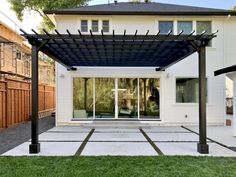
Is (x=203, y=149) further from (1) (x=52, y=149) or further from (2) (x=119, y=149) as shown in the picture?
(1) (x=52, y=149)

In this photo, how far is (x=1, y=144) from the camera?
10930 millimetres

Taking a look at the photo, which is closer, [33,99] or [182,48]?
[33,99]

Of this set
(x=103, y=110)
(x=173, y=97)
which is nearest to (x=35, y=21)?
(x=103, y=110)

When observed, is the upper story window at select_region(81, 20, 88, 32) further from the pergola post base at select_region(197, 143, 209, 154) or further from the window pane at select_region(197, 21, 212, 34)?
the pergola post base at select_region(197, 143, 209, 154)

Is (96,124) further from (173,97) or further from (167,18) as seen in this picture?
(167,18)

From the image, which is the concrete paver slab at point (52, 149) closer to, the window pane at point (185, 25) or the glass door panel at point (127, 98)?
the glass door panel at point (127, 98)

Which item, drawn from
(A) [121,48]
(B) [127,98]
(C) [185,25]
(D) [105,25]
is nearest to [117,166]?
(A) [121,48]

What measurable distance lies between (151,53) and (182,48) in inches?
66.8

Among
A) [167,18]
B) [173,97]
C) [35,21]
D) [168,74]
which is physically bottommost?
[173,97]

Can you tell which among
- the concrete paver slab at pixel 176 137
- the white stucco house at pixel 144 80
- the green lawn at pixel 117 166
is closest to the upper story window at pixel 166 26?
the white stucco house at pixel 144 80

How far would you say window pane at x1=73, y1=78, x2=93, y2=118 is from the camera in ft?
57.7

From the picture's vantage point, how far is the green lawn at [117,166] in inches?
272

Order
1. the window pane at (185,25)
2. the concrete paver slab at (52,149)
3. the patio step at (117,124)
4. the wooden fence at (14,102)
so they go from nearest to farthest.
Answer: the concrete paver slab at (52,149), the wooden fence at (14,102), the patio step at (117,124), the window pane at (185,25)

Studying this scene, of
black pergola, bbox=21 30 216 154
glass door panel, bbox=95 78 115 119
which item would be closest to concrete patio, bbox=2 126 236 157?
black pergola, bbox=21 30 216 154
